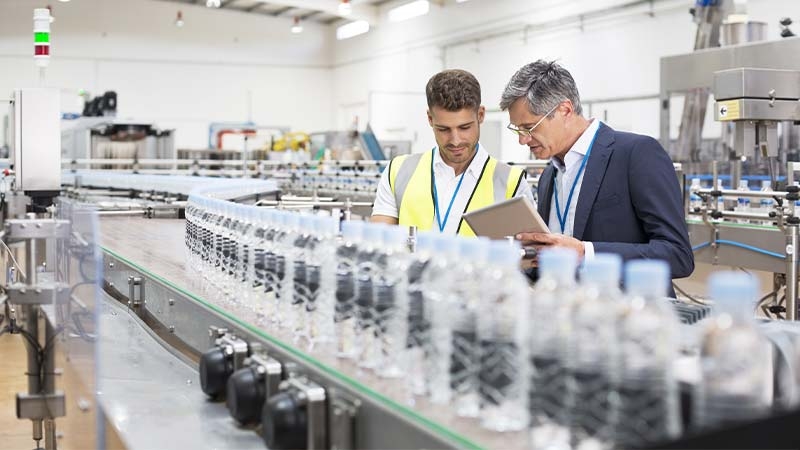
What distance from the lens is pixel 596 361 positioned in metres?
0.98

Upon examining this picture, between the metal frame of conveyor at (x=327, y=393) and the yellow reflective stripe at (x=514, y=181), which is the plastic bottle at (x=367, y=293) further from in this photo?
the yellow reflective stripe at (x=514, y=181)

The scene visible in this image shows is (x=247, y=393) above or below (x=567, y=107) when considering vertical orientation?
below

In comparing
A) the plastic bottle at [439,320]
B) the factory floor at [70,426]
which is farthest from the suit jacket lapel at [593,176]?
the factory floor at [70,426]

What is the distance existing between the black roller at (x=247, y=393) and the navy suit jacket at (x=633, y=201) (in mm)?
998

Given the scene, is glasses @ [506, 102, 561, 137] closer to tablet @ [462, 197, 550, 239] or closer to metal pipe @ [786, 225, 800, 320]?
tablet @ [462, 197, 550, 239]

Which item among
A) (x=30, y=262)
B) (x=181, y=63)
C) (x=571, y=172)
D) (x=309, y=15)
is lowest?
(x=30, y=262)

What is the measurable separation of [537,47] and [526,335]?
39.5 ft

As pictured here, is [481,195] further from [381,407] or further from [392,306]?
[381,407]

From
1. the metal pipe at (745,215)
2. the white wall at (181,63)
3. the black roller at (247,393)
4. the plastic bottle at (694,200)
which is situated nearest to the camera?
the black roller at (247,393)

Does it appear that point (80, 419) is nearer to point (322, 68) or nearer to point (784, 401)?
point (784, 401)

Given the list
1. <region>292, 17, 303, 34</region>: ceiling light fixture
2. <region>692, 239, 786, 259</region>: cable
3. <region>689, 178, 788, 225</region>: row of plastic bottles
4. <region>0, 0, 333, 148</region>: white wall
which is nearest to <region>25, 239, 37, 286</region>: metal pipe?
<region>692, 239, 786, 259</region>: cable

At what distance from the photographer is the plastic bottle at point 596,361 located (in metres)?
0.97

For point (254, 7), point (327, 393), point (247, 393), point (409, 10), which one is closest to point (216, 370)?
point (247, 393)

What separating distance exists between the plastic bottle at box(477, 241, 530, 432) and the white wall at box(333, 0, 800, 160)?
7.94 metres
